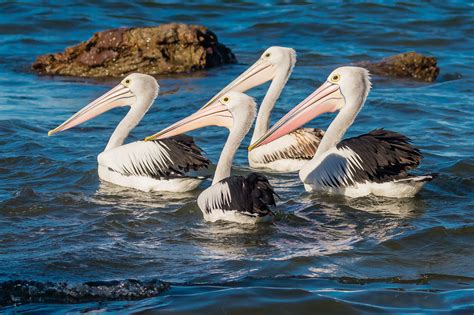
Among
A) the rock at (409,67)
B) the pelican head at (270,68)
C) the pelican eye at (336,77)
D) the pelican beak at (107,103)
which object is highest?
the pelican eye at (336,77)

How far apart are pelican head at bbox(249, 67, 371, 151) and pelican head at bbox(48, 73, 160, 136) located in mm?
1158

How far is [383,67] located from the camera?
12484 millimetres

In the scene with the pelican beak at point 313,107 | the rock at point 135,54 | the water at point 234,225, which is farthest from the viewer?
the rock at point 135,54

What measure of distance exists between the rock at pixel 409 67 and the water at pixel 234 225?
263 mm

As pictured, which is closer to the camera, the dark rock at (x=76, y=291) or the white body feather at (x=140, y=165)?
the dark rock at (x=76, y=291)

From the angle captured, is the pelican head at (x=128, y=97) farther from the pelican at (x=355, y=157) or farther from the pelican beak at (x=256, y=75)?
the pelican at (x=355, y=157)

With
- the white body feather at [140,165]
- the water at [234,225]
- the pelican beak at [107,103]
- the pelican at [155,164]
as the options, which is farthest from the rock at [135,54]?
the white body feather at [140,165]

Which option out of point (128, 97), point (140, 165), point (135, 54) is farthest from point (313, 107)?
point (135, 54)

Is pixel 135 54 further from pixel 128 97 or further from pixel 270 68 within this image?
pixel 128 97

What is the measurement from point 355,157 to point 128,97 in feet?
7.49

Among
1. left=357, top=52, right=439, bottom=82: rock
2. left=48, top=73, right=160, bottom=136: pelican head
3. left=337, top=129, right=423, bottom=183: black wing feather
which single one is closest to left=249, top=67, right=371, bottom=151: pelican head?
left=337, top=129, right=423, bottom=183: black wing feather

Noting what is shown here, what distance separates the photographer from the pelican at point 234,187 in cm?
650

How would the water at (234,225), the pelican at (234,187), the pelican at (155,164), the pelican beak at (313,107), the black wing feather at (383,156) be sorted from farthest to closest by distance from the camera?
the pelican beak at (313,107) < the pelican at (155,164) < the black wing feather at (383,156) < the pelican at (234,187) < the water at (234,225)

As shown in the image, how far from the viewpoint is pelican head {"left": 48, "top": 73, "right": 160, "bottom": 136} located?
8586mm
